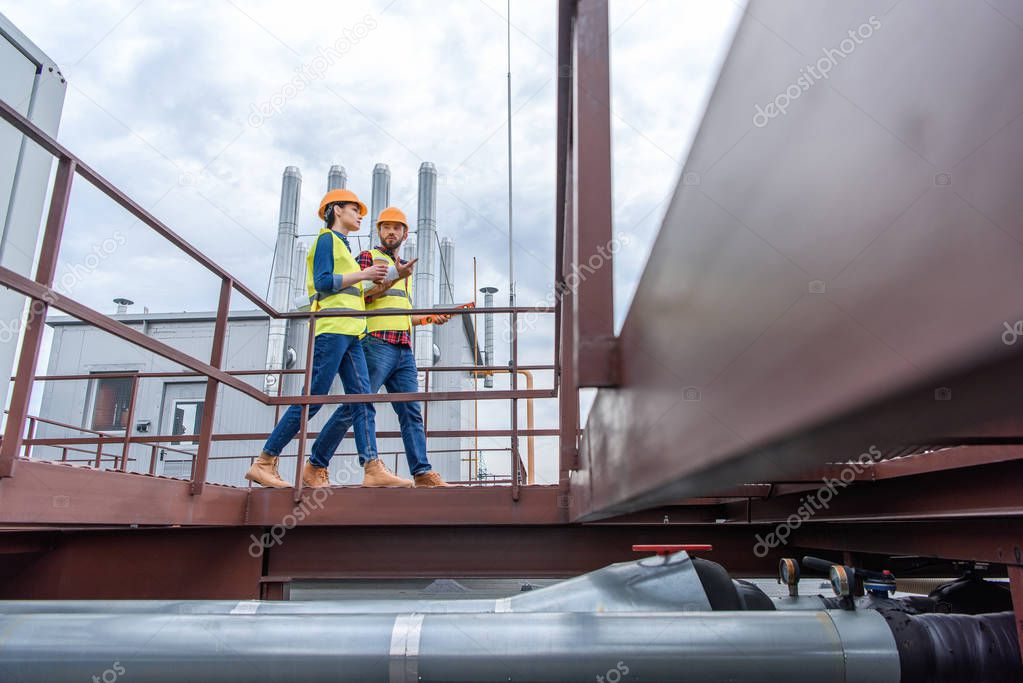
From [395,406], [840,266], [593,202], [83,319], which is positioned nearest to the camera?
[840,266]

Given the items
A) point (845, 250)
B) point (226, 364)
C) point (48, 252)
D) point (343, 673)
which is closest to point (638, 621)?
point (343, 673)

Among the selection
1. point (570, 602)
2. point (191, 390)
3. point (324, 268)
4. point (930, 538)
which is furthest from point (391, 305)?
point (191, 390)

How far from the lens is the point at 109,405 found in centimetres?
1173

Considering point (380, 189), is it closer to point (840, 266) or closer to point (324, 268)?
point (324, 268)

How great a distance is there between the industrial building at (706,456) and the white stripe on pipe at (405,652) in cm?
1

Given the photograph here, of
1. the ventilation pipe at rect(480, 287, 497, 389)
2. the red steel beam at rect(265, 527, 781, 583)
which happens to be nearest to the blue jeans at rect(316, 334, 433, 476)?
the red steel beam at rect(265, 527, 781, 583)

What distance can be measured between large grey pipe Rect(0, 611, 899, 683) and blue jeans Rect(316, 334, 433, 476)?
175cm

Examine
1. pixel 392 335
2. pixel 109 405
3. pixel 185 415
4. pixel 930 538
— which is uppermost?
pixel 109 405

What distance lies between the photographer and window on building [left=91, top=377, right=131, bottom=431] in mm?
11664

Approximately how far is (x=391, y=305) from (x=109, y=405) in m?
9.52

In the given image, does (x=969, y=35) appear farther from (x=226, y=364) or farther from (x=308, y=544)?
(x=226, y=364)

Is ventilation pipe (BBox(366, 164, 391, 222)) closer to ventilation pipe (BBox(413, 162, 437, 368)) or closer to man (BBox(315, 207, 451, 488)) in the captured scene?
ventilation pipe (BBox(413, 162, 437, 368))

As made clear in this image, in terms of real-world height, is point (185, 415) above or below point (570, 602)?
above

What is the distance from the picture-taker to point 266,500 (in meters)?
3.75
